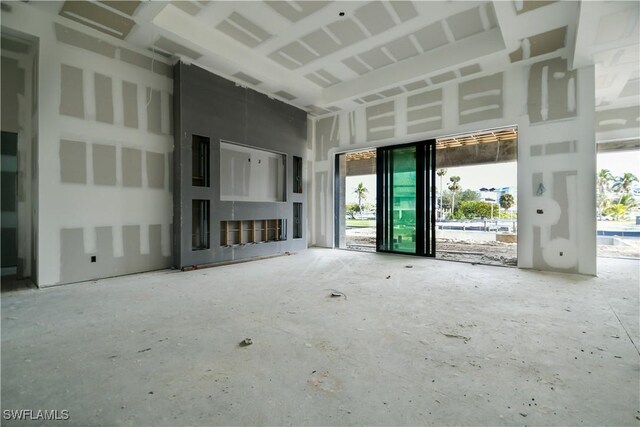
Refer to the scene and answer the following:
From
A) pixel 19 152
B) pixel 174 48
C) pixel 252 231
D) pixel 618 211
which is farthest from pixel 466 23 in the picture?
pixel 618 211

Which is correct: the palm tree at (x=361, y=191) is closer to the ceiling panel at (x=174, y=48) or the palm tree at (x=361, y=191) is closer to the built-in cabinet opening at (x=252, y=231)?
the built-in cabinet opening at (x=252, y=231)

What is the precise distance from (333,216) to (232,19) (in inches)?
191

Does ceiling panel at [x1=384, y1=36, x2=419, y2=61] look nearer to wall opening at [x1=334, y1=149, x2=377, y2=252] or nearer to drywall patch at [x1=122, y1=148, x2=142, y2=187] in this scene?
wall opening at [x1=334, y1=149, x2=377, y2=252]

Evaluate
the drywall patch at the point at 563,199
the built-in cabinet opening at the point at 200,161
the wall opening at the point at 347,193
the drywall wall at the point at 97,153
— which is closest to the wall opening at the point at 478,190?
the wall opening at the point at 347,193

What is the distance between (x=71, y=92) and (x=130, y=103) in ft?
2.40

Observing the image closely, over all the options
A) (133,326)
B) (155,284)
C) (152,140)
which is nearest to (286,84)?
(152,140)

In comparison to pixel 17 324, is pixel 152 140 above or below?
above

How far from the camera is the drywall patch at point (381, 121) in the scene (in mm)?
6512

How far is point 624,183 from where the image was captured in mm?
18500

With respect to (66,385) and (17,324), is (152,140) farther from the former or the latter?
(66,385)

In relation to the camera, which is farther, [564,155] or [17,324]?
[564,155]

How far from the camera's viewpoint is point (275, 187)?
6867mm

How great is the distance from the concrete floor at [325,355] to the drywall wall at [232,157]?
68.4 inches

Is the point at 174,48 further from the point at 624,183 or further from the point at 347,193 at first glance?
the point at 624,183
